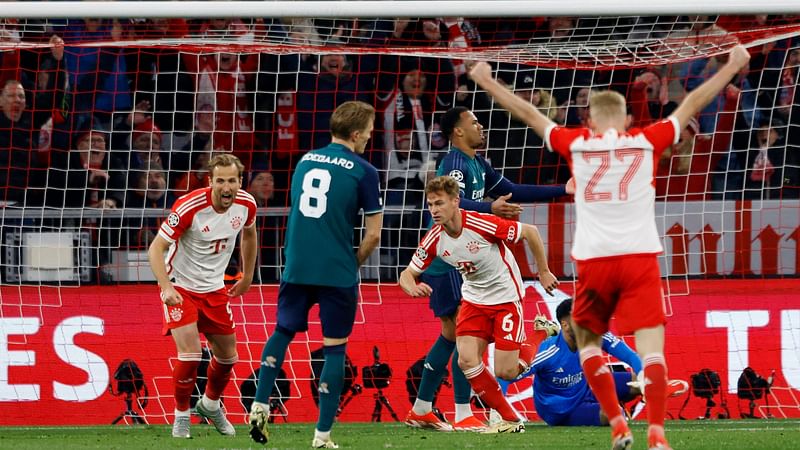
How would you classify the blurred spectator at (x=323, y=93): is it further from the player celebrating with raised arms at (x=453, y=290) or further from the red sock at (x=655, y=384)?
the red sock at (x=655, y=384)

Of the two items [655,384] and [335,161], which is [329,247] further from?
[655,384]

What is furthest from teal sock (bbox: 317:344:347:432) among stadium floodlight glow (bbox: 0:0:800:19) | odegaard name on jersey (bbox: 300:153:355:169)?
stadium floodlight glow (bbox: 0:0:800:19)

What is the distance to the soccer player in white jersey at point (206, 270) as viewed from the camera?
Answer: 8.24 meters

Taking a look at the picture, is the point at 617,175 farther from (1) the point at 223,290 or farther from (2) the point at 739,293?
(2) the point at 739,293

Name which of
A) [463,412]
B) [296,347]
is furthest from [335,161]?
[296,347]

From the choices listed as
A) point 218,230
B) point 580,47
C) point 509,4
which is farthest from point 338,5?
point 580,47

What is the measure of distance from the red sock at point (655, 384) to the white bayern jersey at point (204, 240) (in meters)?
3.34

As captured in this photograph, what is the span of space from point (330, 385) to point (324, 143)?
5683mm

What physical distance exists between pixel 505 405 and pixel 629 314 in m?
2.72

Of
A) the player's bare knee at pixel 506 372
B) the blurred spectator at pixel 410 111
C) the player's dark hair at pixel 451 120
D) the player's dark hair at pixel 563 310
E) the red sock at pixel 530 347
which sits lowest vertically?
the player's bare knee at pixel 506 372

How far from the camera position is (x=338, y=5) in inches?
363

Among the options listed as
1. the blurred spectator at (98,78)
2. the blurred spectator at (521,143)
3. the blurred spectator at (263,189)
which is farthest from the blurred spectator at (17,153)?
the blurred spectator at (521,143)

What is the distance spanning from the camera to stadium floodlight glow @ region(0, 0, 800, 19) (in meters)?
9.17

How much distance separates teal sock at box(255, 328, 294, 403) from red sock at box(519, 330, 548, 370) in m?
2.42
